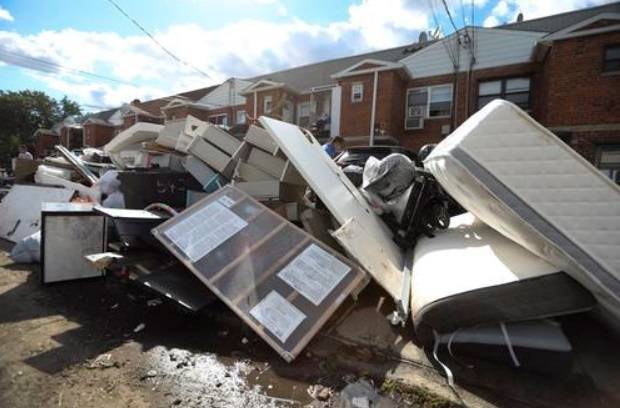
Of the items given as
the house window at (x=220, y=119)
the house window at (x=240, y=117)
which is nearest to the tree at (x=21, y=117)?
the house window at (x=220, y=119)

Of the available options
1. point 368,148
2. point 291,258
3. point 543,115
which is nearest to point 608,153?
point 543,115

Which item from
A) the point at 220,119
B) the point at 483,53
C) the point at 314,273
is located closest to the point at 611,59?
the point at 483,53

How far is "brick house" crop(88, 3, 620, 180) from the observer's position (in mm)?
8242

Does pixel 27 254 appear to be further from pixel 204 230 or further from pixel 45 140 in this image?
pixel 45 140

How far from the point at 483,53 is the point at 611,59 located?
349cm

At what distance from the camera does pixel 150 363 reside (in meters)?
1.86

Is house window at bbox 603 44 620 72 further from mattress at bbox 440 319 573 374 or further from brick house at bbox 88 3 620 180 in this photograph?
mattress at bbox 440 319 573 374

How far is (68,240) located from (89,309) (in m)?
0.86

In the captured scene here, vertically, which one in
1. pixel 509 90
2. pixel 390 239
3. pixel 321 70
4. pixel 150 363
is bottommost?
pixel 150 363

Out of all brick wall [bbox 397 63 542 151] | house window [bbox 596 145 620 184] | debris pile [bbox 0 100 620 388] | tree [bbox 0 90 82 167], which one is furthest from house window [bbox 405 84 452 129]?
tree [bbox 0 90 82 167]

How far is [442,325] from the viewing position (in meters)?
1.74

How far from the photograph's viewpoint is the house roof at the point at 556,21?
34.1ft

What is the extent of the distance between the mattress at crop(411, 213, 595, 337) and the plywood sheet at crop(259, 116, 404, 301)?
0.36m

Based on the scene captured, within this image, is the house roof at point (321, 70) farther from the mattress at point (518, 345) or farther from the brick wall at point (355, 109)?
the mattress at point (518, 345)
